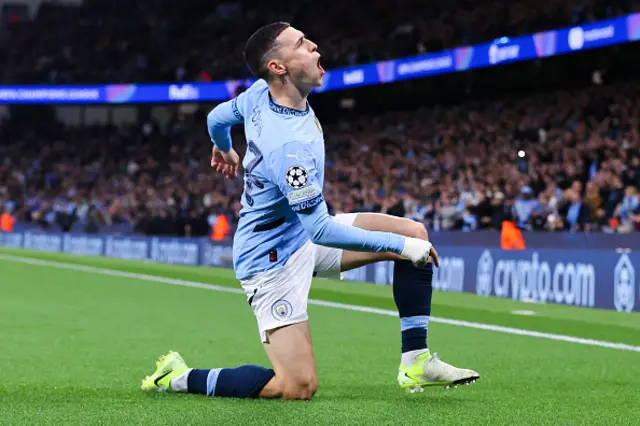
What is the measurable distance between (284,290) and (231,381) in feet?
1.93

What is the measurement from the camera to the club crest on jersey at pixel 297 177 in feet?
16.7

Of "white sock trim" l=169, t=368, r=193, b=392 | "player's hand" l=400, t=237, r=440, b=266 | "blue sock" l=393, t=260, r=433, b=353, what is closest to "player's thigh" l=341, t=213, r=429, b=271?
"blue sock" l=393, t=260, r=433, b=353

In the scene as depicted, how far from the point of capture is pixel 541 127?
25.6m

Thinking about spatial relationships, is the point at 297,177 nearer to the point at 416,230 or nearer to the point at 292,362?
the point at 416,230

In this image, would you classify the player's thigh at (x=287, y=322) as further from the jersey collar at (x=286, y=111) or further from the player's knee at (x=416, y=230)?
the jersey collar at (x=286, y=111)

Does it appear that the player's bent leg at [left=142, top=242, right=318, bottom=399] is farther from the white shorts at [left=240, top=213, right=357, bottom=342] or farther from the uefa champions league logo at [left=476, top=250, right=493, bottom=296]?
the uefa champions league logo at [left=476, top=250, right=493, bottom=296]

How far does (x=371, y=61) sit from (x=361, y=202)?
8880 millimetres

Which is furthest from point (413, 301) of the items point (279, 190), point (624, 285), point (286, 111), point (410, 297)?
point (624, 285)

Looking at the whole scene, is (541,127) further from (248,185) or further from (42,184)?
(42,184)

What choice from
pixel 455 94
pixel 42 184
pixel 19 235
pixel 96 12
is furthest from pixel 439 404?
pixel 96 12

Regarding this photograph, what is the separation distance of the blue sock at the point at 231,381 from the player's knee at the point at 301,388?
0.51 feet

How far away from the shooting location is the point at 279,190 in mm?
5598

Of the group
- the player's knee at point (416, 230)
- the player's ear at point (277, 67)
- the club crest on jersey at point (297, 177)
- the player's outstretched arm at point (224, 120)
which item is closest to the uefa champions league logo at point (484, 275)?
the player's outstretched arm at point (224, 120)

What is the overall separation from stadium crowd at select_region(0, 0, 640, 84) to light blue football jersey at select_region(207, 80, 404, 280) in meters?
23.8
